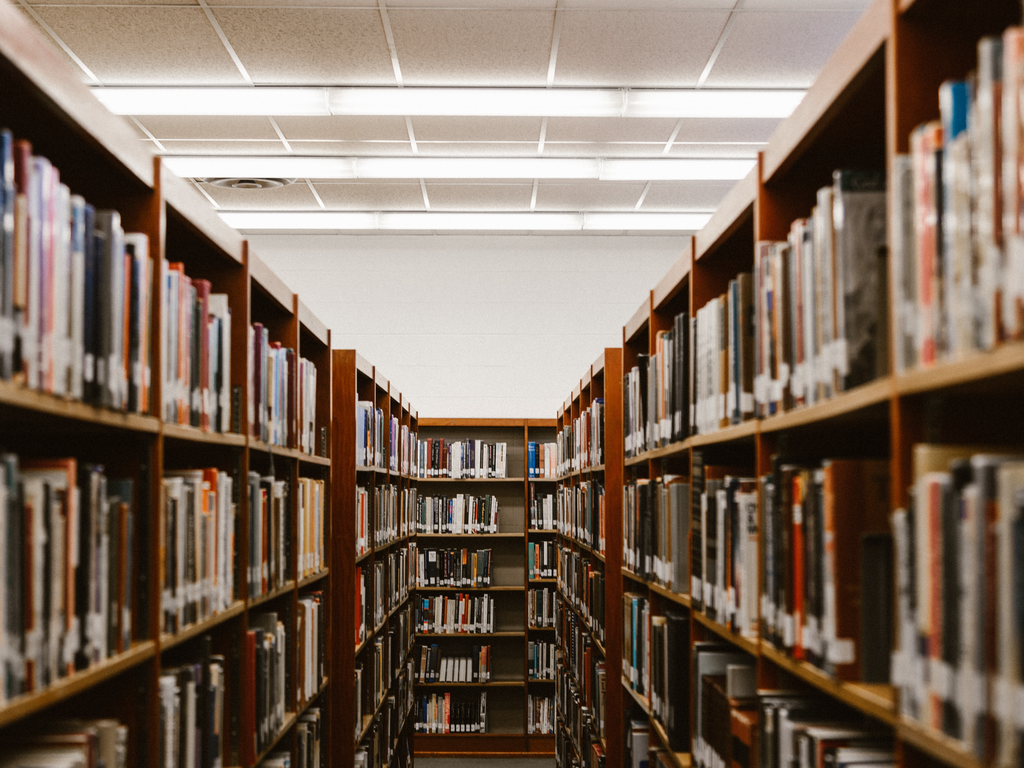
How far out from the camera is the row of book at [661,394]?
2439 mm

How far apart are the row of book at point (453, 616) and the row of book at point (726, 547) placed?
197 inches

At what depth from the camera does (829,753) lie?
1365mm

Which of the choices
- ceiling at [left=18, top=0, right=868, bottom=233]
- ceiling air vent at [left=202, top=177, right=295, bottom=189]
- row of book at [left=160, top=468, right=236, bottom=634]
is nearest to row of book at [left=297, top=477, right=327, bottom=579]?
row of book at [left=160, top=468, right=236, bottom=634]

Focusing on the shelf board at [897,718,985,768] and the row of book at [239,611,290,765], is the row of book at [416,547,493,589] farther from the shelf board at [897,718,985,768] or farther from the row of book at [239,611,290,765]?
the shelf board at [897,718,985,768]

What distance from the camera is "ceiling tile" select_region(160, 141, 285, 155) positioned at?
572cm

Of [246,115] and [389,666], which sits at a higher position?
[246,115]

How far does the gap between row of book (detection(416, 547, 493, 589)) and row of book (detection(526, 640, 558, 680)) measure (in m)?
0.62

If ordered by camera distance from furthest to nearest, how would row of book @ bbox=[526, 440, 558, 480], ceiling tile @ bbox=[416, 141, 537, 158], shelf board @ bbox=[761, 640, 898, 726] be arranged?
row of book @ bbox=[526, 440, 558, 480], ceiling tile @ bbox=[416, 141, 537, 158], shelf board @ bbox=[761, 640, 898, 726]

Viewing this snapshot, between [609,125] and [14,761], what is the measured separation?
4.81m

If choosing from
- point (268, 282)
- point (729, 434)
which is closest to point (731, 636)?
point (729, 434)

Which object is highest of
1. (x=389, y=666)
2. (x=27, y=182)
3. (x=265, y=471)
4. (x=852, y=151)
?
(x=852, y=151)

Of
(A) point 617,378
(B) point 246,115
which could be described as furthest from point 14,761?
(B) point 246,115

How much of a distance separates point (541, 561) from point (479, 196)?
2.91 meters

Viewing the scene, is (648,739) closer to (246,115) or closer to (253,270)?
(253,270)
